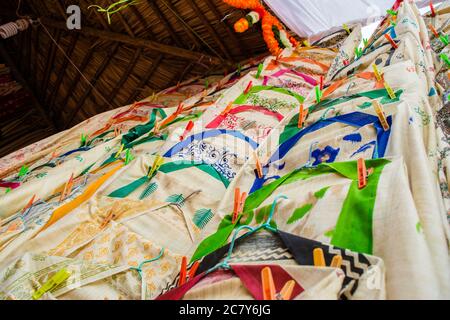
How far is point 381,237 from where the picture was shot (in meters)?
0.62

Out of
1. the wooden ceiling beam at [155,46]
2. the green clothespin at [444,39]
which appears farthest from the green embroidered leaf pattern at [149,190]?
the wooden ceiling beam at [155,46]

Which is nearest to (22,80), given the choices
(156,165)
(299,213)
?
(156,165)

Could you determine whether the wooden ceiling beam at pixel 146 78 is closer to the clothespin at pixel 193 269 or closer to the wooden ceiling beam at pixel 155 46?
the wooden ceiling beam at pixel 155 46

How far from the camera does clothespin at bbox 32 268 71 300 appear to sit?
80 centimetres

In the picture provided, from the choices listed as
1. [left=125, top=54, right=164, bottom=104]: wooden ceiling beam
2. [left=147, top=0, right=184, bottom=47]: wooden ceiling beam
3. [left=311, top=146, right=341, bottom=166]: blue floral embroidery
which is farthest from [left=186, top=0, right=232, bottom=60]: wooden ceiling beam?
[left=311, top=146, right=341, bottom=166]: blue floral embroidery

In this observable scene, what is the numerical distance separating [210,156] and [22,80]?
3.54 metres

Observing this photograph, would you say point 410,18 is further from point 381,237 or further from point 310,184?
point 381,237

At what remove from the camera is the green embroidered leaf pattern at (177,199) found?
119 cm

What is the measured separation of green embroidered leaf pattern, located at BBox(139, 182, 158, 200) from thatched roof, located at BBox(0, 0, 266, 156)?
1659 millimetres

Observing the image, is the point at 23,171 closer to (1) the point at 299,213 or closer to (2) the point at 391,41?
(1) the point at 299,213

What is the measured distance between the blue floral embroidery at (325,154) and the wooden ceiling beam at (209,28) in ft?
6.67

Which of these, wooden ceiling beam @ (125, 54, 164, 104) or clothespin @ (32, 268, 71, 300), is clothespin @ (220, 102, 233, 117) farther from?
wooden ceiling beam @ (125, 54, 164, 104)

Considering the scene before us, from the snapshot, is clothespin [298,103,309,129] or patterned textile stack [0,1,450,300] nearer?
patterned textile stack [0,1,450,300]

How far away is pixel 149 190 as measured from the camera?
1278mm
